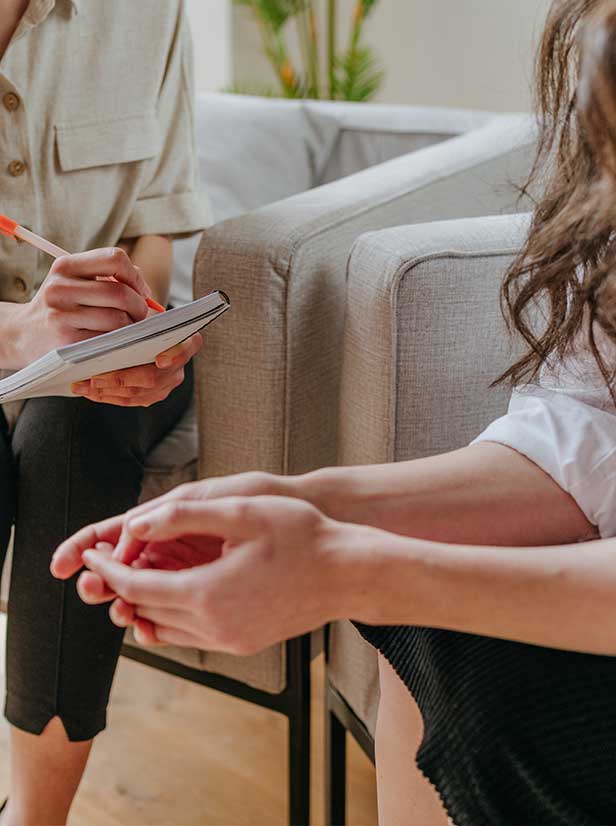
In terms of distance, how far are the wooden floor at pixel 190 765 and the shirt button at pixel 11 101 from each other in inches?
31.1

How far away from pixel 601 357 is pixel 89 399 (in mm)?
479

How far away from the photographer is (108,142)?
43.6 inches

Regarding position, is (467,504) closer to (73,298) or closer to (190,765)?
(73,298)

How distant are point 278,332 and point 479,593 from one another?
452 millimetres

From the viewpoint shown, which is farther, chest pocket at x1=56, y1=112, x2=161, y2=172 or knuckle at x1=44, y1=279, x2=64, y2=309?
chest pocket at x1=56, y1=112, x2=161, y2=172

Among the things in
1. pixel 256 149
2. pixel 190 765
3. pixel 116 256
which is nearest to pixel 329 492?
pixel 116 256

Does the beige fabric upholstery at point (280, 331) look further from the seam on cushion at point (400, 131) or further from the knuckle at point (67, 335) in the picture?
the seam on cushion at point (400, 131)

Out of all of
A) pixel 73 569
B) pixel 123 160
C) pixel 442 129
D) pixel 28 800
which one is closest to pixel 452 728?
pixel 73 569

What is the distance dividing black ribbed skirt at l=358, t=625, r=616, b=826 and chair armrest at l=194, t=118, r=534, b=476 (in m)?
0.44

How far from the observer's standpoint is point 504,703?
1.94 feet

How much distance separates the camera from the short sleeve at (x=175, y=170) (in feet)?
3.80

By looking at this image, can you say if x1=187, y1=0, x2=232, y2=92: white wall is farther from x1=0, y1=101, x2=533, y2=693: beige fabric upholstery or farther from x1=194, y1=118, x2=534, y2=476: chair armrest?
x1=194, y1=118, x2=534, y2=476: chair armrest

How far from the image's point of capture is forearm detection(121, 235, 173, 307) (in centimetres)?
114

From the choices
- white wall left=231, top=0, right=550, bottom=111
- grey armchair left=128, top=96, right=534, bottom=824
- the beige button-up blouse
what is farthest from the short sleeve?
white wall left=231, top=0, right=550, bottom=111
